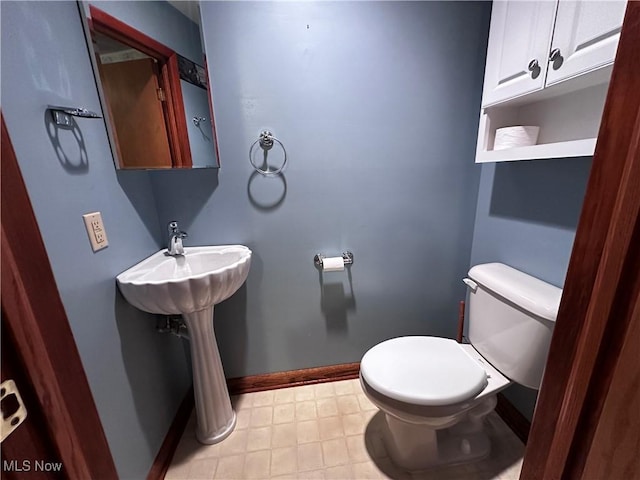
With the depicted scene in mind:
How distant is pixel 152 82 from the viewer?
1.15 m

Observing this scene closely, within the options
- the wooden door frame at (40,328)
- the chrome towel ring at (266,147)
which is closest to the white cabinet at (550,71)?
the chrome towel ring at (266,147)

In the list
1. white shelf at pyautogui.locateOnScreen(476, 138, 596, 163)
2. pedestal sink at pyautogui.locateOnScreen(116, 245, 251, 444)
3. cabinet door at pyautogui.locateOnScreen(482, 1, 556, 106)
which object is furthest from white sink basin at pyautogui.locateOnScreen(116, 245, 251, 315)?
cabinet door at pyautogui.locateOnScreen(482, 1, 556, 106)

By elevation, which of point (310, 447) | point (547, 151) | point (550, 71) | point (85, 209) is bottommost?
point (310, 447)

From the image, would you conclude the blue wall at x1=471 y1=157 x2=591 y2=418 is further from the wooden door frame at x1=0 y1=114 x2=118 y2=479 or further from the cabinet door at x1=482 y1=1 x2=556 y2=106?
the wooden door frame at x1=0 y1=114 x2=118 y2=479

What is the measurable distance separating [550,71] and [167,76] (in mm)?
Result: 1410

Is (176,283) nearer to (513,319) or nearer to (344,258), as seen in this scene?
(344,258)

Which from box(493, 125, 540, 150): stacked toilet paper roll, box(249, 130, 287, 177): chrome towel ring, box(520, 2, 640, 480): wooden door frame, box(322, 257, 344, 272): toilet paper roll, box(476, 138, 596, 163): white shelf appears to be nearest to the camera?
box(520, 2, 640, 480): wooden door frame

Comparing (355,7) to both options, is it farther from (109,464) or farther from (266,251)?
(109,464)

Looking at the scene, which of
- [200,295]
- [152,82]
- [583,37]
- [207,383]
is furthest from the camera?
[207,383]

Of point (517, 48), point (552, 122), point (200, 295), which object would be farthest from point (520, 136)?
point (200, 295)

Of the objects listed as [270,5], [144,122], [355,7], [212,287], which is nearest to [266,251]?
[212,287]

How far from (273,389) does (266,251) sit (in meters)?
0.84

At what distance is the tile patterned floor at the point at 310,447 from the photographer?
116 centimetres

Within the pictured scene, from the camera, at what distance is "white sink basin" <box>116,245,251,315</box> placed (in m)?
0.94
